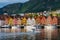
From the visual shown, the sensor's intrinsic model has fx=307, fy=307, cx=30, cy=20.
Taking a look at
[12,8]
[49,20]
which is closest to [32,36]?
[12,8]

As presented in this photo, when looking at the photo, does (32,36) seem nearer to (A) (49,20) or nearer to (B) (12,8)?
(B) (12,8)

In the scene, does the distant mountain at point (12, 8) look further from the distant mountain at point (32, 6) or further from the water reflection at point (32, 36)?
the water reflection at point (32, 36)

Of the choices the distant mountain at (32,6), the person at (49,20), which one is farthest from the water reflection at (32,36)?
the distant mountain at (32,6)

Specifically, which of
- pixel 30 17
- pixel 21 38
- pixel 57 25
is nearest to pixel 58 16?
pixel 57 25

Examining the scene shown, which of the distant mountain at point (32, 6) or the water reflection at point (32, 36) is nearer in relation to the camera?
the water reflection at point (32, 36)

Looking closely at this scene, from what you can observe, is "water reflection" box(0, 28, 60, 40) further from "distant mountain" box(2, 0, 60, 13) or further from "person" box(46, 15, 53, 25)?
"distant mountain" box(2, 0, 60, 13)

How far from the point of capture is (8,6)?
1239cm

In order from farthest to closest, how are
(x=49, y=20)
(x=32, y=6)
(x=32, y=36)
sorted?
(x=49, y=20), (x=32, y=6), (x=32, y=36)

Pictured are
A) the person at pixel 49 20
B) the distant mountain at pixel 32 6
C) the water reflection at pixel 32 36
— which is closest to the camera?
the water reflection at pixel 32 36

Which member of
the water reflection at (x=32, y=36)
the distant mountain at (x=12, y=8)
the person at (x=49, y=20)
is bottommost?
the water reflection at (x=32, y=36)

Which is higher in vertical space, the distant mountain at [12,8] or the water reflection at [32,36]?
the distant mountain at [12,8]

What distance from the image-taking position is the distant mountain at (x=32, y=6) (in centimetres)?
1222

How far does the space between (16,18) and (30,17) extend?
1.03 metres

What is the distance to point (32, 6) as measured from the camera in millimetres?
12422
